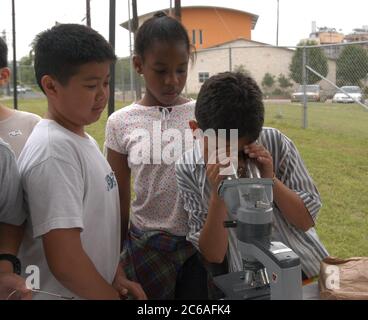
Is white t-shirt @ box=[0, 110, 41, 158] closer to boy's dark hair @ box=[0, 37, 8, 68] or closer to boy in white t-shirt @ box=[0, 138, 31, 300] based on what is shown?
boy's dark hair @ box=[0, 37, 8, 68]

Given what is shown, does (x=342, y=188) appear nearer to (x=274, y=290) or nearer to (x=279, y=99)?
(x=274, y=290)

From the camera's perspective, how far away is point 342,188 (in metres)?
4.93

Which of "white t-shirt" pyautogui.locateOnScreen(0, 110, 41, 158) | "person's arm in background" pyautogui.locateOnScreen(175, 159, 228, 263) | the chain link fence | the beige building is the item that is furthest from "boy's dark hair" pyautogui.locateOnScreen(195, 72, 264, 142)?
the beige building

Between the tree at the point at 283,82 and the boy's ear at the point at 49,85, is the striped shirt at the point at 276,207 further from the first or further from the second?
the tree at the point at 283,82

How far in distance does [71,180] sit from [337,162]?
5.68 m

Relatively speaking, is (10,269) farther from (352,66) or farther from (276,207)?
(352,66)

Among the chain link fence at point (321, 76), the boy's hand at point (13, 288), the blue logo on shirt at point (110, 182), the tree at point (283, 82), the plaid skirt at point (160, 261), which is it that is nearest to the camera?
the boy's hand at point (13, 288)

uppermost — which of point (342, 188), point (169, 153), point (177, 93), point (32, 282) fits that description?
point (177, 93)

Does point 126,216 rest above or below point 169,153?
below

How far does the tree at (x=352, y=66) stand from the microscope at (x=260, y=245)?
26.2ft

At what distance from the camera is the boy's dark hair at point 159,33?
147 cm

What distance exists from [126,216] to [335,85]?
7.77m

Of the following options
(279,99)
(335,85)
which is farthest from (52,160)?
(279,99)

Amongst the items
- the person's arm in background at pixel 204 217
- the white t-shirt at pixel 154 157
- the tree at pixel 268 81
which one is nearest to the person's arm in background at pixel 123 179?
the white t-shirt at pixel 154 157
